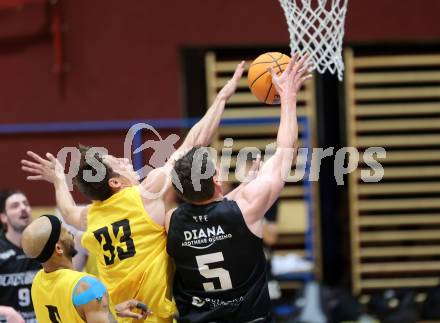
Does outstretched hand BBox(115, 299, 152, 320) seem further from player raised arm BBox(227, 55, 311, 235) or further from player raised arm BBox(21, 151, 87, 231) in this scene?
player raised arm BBox(227, 55, 311, 235)

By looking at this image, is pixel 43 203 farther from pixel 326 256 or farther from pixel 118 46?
pixel 326 256

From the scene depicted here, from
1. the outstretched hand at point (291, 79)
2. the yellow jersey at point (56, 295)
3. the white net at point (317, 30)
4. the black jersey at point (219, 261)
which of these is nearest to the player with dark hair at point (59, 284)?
the yellow jersey at point (56, 295)

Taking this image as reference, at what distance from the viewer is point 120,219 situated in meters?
5.15

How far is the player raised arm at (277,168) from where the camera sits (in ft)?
15.6

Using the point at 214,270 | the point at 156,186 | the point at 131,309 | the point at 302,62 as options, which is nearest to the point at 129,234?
the point at 156,186

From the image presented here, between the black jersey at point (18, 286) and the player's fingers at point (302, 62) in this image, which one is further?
the black jersey at point (18, 286)

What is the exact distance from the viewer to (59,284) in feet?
15.0

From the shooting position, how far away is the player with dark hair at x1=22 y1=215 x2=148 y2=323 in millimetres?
4434

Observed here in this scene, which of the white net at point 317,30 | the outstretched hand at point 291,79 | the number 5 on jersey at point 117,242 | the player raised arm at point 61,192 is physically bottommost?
the number 5 on jersey at point 117,242

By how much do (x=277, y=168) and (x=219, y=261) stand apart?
2.16 feet

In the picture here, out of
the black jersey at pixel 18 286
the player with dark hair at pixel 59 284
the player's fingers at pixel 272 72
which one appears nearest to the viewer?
the player with dark hair at pixel 59 284

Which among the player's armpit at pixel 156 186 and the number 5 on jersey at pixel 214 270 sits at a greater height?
the player's armpit at pixel 156 186

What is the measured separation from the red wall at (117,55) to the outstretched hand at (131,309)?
17.7 ft

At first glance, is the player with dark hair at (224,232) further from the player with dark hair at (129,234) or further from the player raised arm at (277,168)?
the player with dark hair at (129,234)
